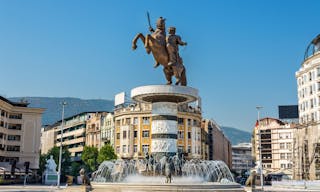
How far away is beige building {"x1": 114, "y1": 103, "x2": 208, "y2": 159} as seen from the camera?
74062 millimetres

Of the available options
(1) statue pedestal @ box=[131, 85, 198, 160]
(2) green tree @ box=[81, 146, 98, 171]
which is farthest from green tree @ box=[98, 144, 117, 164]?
(1) statue pedestal @ box=[131, 85, 198, 160]

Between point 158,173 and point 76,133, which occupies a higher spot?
point 76,133

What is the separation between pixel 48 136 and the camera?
394 feet

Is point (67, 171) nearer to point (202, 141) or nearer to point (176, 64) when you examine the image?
point (202, 141)

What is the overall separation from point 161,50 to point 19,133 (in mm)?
50473

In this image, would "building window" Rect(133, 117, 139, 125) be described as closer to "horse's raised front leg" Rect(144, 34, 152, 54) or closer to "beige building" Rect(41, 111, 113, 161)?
"beige building" Rect(41, 111, 113, 161)

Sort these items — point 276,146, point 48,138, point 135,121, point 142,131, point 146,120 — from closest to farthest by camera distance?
point 142,131 < point 146,120 < point 135,121 < point 276,146 < point 48,138

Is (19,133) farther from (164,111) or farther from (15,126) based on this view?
(164,111)

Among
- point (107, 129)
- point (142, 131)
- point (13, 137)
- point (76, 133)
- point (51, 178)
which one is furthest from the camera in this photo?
point (76, 133)

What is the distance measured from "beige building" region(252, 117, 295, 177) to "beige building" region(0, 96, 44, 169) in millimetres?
48995

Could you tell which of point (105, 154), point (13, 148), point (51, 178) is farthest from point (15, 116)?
point (51, 178)

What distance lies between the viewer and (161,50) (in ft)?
84.0

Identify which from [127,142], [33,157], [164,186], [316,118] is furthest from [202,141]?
[164,186]

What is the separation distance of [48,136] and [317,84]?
8215 cm
